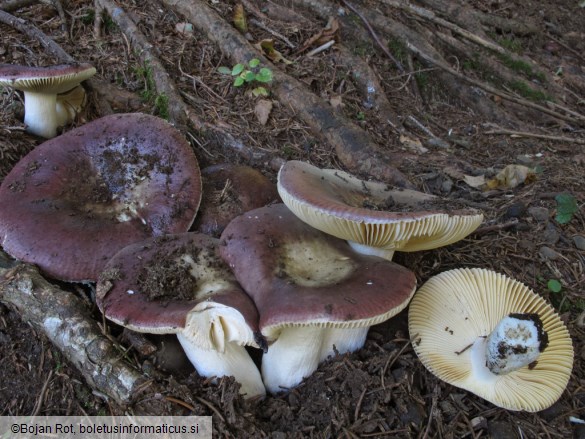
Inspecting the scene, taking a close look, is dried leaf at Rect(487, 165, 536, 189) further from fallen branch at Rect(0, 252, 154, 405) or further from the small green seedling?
fallen branch at Rect(0, 252, 154, 405)

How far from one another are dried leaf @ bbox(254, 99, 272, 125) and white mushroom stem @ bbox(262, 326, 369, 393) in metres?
2.10

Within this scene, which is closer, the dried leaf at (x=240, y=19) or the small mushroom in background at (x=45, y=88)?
the small mushroom in background at (x=45, y=88)

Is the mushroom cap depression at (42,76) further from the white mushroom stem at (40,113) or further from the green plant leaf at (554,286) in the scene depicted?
the green plant leaf at (554,286)

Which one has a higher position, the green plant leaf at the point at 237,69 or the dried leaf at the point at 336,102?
the green plant leaf at the point at 237,69

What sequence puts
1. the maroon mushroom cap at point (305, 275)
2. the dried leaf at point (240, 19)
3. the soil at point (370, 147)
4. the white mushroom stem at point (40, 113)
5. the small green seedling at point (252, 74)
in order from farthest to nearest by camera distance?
the dried leaf at point (240, 19) < the small green seedling at point (252, 74) < the white mushroom stem at point (40, 113) < the soil at point (370, 147) < the maroon mushroom cap at point (305, 275)

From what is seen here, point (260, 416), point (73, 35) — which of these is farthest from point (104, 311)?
point (73, 35)

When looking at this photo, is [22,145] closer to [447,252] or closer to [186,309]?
[186,309]

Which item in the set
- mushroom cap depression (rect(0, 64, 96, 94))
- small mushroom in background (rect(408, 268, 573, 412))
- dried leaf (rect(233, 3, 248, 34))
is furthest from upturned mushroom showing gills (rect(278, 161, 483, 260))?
dried leaf (rect(233, 3, 248, 34))

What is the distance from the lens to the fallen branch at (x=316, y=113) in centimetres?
385

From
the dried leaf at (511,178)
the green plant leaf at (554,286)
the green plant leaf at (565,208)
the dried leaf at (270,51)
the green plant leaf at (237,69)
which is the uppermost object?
the dried leaf at (270,51)

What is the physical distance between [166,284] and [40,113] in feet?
6.94

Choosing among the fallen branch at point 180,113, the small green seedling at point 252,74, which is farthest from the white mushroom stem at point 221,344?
the small green seedling at point 252,74

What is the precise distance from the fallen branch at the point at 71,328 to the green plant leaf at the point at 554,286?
8.62 feet

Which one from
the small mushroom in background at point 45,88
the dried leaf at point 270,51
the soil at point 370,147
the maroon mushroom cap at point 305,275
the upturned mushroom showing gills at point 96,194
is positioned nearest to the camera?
the maroon mushroom cap at point 305,275
